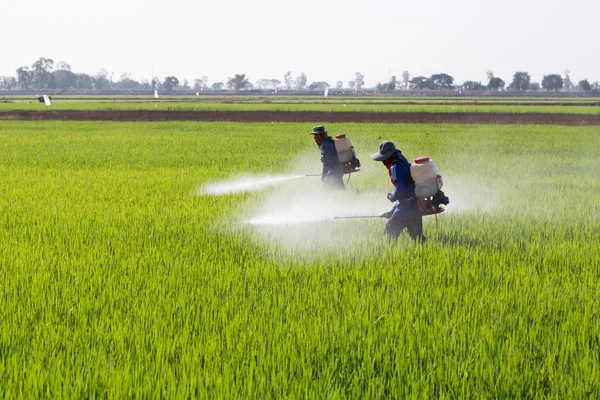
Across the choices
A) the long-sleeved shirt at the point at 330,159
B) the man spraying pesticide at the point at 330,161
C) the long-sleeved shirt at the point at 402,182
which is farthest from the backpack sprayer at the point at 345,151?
the long-sleeved shirt at the point at 402,182

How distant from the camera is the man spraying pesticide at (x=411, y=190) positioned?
25.6ft

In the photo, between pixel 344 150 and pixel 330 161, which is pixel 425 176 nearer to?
pixel 344 150

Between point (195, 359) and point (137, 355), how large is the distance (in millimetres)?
423

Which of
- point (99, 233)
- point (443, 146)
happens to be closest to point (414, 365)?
point (99, 233)

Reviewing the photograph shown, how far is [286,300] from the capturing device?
6066mm

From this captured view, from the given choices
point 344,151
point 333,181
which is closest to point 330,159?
point 333,181

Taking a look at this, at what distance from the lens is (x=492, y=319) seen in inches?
220

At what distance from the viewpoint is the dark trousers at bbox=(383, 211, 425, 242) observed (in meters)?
8.35

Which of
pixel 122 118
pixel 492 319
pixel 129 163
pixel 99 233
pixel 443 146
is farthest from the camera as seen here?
pixel 122 118

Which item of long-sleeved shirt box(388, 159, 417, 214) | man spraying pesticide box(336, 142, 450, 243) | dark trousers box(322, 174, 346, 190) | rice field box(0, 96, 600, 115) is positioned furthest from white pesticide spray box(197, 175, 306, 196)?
rice field box(0, 96, 600, 115)

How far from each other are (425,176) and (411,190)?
0.40 meters

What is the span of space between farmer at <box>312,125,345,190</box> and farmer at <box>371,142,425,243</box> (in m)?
3.88

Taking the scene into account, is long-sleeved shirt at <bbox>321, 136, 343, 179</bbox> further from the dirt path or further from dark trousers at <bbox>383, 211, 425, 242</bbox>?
the dirt path

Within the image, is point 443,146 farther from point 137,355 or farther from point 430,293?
point 137,355
